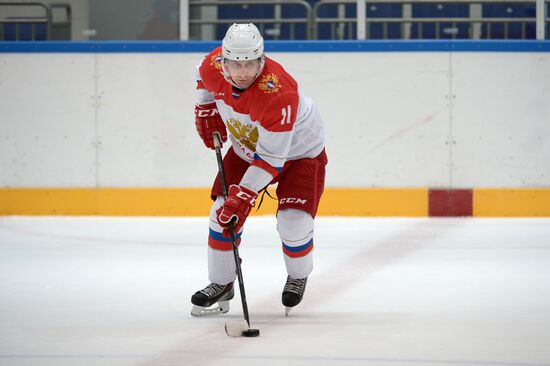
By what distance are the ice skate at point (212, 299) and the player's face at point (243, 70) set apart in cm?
81

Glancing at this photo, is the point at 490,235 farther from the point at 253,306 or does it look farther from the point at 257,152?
the point at 257,152

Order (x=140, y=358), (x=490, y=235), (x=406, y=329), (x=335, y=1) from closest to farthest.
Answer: (x=140, y=358) → (x=406, y=329) → (x=490, y=235) → (x=335, y=1)

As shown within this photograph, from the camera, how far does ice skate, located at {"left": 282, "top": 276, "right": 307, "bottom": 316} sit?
3.92 metres

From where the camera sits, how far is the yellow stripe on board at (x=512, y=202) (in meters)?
7.52

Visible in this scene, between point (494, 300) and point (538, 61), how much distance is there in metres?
3.74

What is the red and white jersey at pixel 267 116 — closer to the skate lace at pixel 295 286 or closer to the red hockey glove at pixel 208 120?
the red hockey glove at pixel 208 120

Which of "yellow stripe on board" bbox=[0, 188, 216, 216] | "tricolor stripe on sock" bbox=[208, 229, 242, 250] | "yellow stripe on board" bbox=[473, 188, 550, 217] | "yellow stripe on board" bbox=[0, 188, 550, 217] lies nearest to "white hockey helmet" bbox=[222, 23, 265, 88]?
"tricolor stripe on sock" bbox=[208, 229, 242, 250]

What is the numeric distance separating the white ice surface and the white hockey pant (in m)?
0.15

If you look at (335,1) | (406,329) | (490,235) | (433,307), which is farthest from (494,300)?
(335,1)

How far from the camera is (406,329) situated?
360 cm

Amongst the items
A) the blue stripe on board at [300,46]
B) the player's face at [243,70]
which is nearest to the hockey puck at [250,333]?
the player's face at [243,70]

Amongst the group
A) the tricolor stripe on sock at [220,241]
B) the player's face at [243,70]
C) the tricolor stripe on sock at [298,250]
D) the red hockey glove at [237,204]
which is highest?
the player's face at [243,70]

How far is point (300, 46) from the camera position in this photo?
24.9 feet

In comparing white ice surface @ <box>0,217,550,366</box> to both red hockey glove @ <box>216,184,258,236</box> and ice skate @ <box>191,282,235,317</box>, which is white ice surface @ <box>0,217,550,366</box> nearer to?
ice skate @ <box>191,282,235,317</box>
